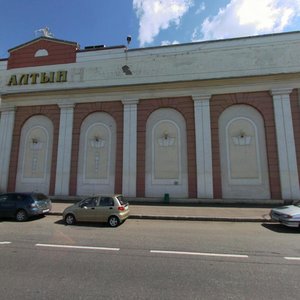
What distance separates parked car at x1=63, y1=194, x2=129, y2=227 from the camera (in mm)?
11250

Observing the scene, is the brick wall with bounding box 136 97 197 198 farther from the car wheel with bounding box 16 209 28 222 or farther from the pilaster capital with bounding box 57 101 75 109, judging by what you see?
the car wheel with bounding box 16 209 28 222

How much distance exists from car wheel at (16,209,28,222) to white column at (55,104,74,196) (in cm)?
649

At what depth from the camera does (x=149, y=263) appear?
619 centimetres

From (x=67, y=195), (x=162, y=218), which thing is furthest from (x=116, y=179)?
(x=162, y=218)

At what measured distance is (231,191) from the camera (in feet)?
57.3

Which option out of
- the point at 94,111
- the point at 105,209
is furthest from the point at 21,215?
the point at 94,111

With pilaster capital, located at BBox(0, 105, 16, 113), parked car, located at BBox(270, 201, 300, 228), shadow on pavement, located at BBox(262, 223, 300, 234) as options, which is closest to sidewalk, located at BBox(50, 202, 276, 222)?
shadow on pavement, located at BBox(262, 223, 300, 234)

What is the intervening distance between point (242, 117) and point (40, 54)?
16807mm

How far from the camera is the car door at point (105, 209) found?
11305 millimetres

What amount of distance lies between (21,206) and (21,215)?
1.41 feet

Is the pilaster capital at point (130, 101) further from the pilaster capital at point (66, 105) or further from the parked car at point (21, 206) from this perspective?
the parked car at point (21, 206)

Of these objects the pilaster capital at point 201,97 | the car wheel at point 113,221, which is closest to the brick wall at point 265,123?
the pilaster capital at point 201,97

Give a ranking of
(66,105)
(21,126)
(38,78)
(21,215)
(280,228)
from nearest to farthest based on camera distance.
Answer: (280,228), (21,215), (66,105), (21,126), (38,78)

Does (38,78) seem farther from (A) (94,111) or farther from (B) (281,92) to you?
(B) (281,92)
